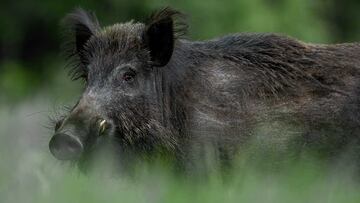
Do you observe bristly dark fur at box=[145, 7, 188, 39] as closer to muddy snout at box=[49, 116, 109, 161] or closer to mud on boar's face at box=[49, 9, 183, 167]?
mud on boar's face at box=[49, 9, 183, 167]

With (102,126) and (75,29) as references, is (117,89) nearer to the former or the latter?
(102,126)

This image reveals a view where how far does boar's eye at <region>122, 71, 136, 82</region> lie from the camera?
Result: 793 centimetres

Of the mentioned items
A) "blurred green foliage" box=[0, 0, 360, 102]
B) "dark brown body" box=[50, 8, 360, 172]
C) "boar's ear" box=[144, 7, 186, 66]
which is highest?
"boar's ear" box=[144, 7, 186, 66]

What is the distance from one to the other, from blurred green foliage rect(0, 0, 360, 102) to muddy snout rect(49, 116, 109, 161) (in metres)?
13.7

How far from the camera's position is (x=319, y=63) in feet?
28.0

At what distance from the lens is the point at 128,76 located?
796 centimetres

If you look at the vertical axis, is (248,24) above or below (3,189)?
below

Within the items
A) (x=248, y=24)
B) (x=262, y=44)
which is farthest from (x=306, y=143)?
(x=248, y=24)

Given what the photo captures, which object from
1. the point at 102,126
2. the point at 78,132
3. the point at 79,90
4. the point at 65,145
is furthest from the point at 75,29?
the point at 79,90

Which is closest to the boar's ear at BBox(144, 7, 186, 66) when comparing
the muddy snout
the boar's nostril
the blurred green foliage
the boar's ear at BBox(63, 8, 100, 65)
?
the boar's ear at BBox(63, 8, 100, 65)

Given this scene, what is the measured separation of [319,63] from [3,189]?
13.0 feet

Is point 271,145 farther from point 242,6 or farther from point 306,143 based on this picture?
point 242,6

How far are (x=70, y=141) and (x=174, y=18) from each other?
1.60 metres

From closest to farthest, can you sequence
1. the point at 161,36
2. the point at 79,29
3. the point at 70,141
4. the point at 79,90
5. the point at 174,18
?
the point at 70,141, the point at 161,36, the point at 174,18, the point at 79,29, the point at 79,90
